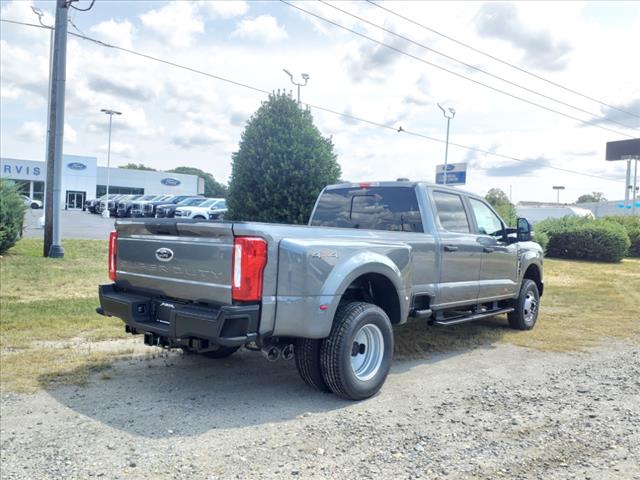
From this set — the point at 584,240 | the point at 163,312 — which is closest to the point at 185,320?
the point at 163,312

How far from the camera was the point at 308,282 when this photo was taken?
452 cm

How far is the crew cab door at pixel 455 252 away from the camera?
633 centimetres

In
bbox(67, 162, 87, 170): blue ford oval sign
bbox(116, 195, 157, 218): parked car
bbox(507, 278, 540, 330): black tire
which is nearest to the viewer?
bbox(507, 278, 540, 330): black tire

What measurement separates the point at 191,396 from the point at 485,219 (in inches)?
175

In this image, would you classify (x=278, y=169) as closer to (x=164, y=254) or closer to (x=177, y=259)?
(x=164, y=254)

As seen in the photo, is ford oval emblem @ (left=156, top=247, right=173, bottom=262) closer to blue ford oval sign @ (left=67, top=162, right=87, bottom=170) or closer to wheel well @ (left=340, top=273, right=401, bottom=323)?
wheel well @ (left=340, top=273, right=401, bottom=323)

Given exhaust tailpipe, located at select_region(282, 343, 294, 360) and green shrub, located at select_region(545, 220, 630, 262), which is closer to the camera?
exhaust tailpipe, located at select_region(282, 343, 294, 360)

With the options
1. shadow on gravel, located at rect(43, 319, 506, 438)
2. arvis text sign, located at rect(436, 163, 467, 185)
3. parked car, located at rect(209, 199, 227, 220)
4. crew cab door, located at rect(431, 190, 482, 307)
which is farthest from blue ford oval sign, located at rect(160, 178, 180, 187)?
crew cab door, located at rect(431, 190, 482, 307)

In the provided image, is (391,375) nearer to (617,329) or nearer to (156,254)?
(156,254)

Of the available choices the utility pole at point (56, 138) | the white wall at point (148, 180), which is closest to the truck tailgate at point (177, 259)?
the utility pole at point (56, 138)

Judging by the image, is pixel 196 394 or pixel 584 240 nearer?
pixel 196 394

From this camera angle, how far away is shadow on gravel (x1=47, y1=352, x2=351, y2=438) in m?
4.44

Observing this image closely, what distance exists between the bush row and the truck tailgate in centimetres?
1965

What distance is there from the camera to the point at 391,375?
582 cm
